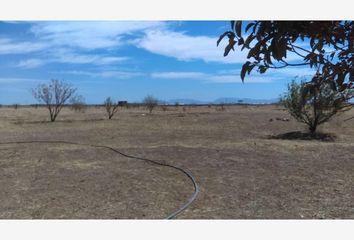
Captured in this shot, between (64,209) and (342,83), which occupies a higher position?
(342,83)

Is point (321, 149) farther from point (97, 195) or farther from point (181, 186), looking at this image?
point (97, 195)

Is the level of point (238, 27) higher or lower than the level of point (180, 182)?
higher

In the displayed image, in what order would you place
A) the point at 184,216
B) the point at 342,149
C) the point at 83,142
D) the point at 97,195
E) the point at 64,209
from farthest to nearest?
the point at 83,142, the point at 342,149, the point at 97,195, the point at 64,209, the point at 184,216

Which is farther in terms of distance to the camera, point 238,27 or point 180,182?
point 180,182

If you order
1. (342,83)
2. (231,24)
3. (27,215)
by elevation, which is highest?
(231,24)

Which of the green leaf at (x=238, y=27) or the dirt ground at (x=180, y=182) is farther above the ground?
the green leaf at (x=238, y=27)

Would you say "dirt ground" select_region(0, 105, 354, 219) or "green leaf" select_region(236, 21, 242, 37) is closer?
"green leaf" select_region(236, 21, 242, 37)

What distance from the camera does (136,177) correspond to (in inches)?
303

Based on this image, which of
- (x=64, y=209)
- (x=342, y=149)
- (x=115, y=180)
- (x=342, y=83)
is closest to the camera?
(x=342, y=83)

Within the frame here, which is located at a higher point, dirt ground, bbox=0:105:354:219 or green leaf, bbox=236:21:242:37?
green leaf, bbox=236:21:242:37

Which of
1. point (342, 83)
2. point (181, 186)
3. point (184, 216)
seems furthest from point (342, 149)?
point (342, 83)

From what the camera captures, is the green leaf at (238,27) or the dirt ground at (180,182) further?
the dirt ground at (180,182)

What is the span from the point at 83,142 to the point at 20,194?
291 inches

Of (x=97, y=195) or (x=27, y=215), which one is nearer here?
(x=27, y=215)
